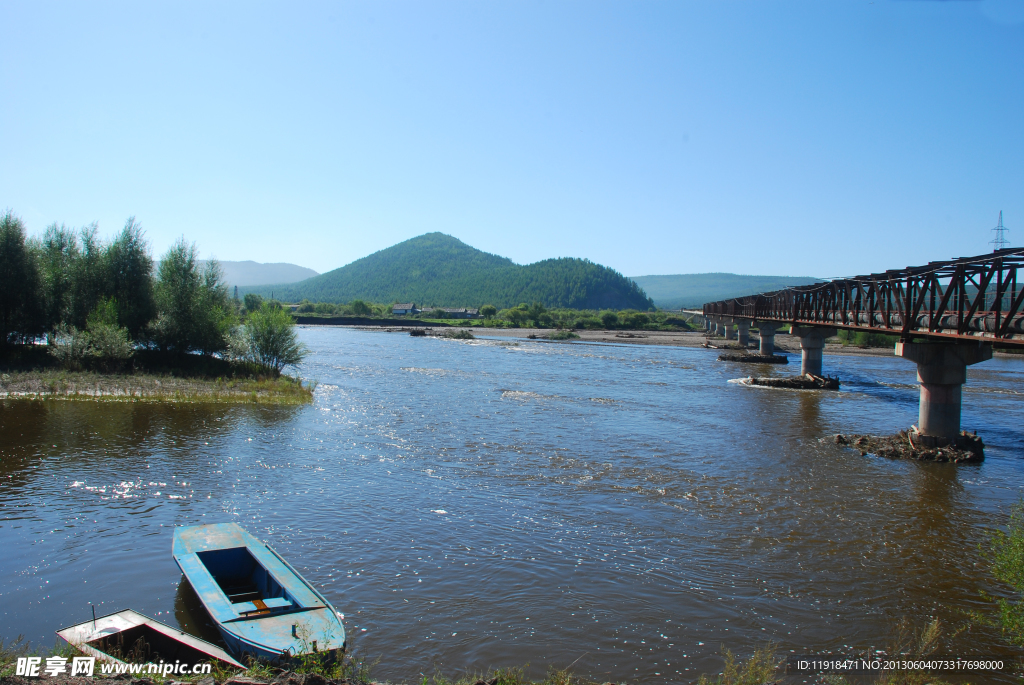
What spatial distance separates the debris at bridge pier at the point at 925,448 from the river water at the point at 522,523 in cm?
109

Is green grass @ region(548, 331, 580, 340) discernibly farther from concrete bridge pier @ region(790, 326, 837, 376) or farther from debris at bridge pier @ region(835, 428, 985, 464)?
debris at bridge pier @ region(835, 428, 985, 464)

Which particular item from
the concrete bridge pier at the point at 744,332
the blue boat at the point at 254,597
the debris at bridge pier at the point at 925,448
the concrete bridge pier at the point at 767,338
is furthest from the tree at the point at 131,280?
the concrete bridge pier at the point at 744,332

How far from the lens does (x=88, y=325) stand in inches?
1719

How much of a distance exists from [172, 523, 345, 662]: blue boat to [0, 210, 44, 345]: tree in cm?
4195

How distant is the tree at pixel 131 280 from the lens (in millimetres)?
47750

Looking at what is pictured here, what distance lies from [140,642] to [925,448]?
3145 cm

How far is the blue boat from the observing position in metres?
9.97

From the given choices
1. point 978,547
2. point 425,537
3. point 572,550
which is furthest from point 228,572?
point 978,547

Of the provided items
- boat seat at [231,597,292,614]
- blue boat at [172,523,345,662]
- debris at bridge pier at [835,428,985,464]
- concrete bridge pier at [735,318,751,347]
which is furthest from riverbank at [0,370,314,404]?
concrete bridge pier at [735,318,751,347]

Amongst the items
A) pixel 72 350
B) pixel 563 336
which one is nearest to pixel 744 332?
pixel 563 336

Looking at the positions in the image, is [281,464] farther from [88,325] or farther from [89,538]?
[88,325]

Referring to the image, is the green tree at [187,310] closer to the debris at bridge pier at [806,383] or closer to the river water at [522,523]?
the river water at [522,523]

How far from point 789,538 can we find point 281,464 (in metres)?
19.0

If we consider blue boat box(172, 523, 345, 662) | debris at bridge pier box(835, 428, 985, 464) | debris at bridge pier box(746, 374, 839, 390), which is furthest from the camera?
debris at bridge pier box(746, 374, 839, 390)
